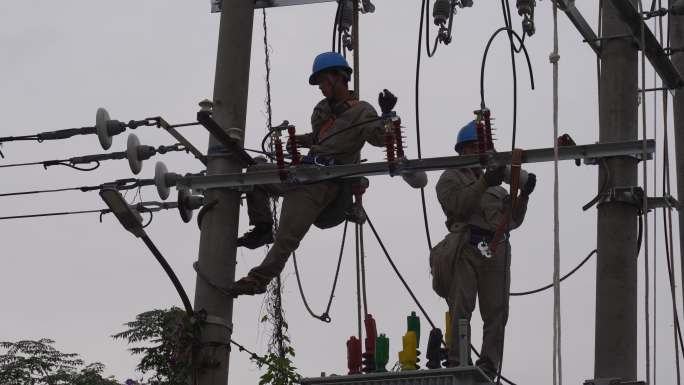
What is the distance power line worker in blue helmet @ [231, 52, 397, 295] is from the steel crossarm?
0.21 meters

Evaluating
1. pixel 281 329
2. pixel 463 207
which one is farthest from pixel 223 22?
pixel 281 329

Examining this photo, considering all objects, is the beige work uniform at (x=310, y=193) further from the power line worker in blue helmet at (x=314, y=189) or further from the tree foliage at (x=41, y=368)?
Result: the tree foliage at (x=41, y=368)

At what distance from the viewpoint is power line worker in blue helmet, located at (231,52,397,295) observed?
32.9ft

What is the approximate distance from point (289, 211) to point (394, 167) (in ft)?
3.26

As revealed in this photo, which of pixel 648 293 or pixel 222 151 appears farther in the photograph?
pixel 222 151

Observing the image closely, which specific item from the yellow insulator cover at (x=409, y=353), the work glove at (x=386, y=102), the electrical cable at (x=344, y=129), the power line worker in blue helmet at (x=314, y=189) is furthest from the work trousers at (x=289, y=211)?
the yellow insulator cover at (x=409, y=353)

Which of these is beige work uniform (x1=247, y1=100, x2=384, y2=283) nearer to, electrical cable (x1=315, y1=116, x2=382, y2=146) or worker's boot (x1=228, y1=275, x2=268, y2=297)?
electrical cable (x1=315, y1=116, x2=382, y2=146)

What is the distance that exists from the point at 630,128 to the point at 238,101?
9.22 ft

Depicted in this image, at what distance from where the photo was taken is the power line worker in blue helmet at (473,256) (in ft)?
32.5

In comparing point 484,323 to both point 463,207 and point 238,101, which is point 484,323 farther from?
point 238,101

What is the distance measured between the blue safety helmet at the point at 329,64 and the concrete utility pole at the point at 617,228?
214cm

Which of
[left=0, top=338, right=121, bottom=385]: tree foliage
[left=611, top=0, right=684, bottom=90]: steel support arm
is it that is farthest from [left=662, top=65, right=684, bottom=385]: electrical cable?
[left=0, top=338, right=121, bottom=385]: tree foliage

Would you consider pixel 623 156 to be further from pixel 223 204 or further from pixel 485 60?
pixel 223 204

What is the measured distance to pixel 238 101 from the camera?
10031 millimetres
